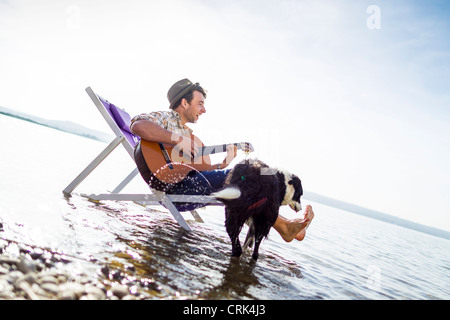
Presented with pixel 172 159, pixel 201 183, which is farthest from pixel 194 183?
pixel 172 159

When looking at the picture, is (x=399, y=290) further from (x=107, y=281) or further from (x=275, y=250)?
(x=107, y=281)

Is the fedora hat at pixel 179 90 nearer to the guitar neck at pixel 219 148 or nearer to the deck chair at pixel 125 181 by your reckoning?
the guitar neck at pixel 219 148

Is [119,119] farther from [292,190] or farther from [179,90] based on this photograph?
[292,190]

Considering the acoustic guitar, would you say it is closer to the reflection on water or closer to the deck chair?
the deck chair

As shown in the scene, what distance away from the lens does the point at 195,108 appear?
3711 mm

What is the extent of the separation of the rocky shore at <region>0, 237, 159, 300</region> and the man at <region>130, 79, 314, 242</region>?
1.56 metres

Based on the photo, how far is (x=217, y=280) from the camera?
7.63ft

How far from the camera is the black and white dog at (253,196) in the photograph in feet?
9.39

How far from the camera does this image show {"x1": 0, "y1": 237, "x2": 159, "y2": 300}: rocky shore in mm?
1524

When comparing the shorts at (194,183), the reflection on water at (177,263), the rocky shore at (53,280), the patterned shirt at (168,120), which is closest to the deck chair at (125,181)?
the shorts at (194,183)

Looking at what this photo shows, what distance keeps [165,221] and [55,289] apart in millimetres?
2711

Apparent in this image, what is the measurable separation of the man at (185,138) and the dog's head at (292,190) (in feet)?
1.67
